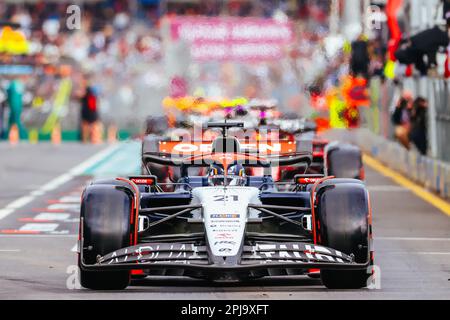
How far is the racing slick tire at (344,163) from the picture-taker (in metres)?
21.8

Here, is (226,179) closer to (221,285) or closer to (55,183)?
(221,285)

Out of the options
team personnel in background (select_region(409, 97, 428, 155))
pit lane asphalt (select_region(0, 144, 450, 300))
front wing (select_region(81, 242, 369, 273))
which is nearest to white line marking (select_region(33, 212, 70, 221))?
pit lane asphalt (select_region(0, 144, 450, 300))

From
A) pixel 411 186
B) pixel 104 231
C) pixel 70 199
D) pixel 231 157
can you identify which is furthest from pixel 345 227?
pixel 411 186

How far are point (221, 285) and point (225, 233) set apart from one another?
0.76 meters

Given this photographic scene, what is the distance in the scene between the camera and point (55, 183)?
3052cm

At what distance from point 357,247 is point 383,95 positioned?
33.1 meters

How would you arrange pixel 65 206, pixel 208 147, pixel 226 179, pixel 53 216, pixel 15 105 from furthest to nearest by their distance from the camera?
pixel 15 105
pixel 65 206
pixel 53 216
pixel 208 147
pixel 226 179

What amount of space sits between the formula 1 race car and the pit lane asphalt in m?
0.22

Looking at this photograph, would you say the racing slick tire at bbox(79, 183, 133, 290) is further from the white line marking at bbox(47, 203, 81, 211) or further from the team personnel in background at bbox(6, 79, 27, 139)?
the team personnel in background at bbox(6, 79, 27, 139)

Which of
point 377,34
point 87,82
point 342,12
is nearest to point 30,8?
point 342,12

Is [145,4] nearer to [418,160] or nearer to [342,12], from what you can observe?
[342,12]

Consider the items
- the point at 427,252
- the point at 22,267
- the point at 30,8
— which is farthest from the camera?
the point at 30,8

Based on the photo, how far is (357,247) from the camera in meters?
13.4

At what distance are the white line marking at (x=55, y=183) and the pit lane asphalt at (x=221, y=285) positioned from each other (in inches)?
6.9
